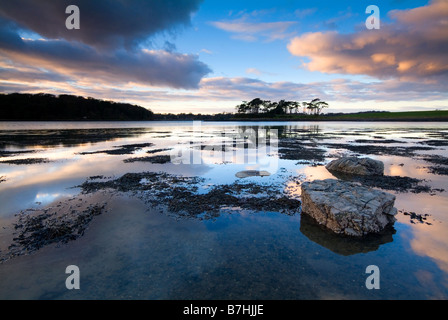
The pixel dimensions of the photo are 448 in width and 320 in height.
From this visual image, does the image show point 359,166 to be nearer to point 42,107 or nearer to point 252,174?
point 252,174

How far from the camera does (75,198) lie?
1070 cm

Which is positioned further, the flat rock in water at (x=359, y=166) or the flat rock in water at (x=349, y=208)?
the flat rock in water at (x=359, y=166)

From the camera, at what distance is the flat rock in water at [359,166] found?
15.0 metres

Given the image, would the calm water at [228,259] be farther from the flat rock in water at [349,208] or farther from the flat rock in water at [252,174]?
the flat rock in water at [252,174]

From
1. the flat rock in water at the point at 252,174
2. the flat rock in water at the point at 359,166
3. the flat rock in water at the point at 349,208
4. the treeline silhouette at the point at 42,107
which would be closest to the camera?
the flat rock in water at the point at 349,208

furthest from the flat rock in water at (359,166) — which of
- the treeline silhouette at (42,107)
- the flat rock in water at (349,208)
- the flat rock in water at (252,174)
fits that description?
the treeline silhouette at (42,107)

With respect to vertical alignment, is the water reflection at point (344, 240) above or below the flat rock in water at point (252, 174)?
below

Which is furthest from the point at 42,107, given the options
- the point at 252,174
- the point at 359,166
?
the point at 359,166

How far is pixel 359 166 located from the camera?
50.4 ft

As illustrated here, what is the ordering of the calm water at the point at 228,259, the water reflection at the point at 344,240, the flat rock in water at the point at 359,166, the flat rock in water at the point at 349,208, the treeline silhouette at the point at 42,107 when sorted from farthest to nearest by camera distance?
the treeline silhouette at the point at 42,107 < the flat rock in water at the point at 359,166 < the flat rock in water at the point at 349,208 < the water reflection at the point at 344,240 < the calm water at the point at 228,259

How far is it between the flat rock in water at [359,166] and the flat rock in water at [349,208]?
7.59m

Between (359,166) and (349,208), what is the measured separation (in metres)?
9.78

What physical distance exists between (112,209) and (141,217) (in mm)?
1838
